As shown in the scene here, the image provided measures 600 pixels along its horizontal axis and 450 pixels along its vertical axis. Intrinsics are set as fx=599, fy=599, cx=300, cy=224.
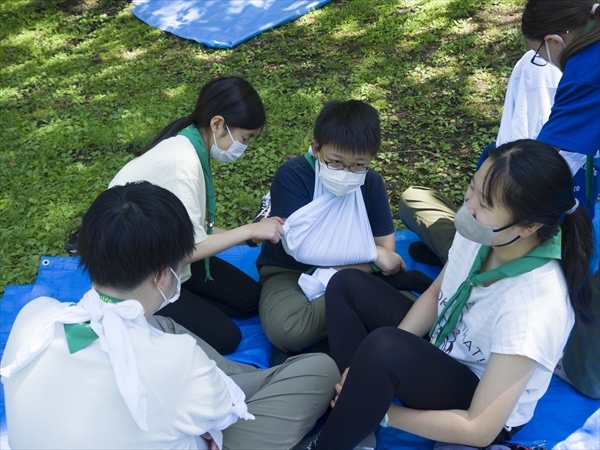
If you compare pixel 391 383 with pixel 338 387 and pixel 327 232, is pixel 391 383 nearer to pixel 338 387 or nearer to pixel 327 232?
pixel 338 387

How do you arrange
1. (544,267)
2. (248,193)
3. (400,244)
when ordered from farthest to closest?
(248,193), (400,244), (544,267)

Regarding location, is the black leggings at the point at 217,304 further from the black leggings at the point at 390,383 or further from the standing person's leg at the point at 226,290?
the black leggings at the point at 390,383

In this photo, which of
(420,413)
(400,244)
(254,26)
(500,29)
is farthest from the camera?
(254,26)

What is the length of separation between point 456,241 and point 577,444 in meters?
0.95

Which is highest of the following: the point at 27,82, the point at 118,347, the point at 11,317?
the point at 118,347

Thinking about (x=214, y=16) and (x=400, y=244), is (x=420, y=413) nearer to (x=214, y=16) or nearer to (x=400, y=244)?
(x=400, y=244)

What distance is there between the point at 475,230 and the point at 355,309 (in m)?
0.69

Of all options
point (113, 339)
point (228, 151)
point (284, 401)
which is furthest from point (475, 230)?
point (228, 151)

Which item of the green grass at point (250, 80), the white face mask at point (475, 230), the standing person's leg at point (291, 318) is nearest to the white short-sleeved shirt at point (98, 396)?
the white face mask at point (475, 230)

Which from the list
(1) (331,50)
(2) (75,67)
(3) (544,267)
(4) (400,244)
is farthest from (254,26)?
(3) (544,267)

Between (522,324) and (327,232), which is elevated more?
(522,324)

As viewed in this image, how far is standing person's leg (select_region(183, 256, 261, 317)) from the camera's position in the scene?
3092mm

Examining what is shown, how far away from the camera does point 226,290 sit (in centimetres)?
308

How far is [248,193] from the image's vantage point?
14.2 ft
